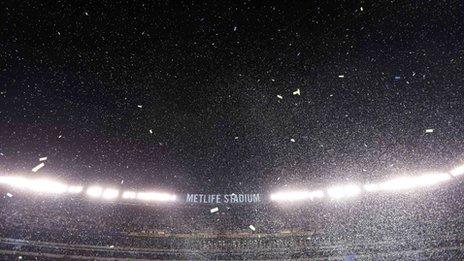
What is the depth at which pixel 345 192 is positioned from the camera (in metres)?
30.4

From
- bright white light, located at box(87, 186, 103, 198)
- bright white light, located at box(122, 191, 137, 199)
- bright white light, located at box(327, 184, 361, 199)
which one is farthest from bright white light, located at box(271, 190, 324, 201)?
Result: bright white light, located at box(87, 186, 103, 198)

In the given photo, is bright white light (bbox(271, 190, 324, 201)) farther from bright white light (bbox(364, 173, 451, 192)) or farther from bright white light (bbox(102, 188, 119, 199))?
bright white light (bbox(102, 188, 119, 199))

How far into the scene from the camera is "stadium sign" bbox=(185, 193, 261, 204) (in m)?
30.0

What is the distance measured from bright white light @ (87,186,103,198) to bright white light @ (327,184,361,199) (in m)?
21.0

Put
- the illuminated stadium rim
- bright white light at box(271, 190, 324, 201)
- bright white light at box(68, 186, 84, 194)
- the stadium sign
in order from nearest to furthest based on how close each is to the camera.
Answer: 1. the illuminated stadium rim
2. bright white light at box(68, 186, 84, 194)
3. the stadium sign
4. bright white light at box(271, 190, 324, 201)

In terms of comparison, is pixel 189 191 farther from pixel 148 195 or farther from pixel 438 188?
pixel 438 188

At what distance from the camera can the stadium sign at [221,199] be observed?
3005cm

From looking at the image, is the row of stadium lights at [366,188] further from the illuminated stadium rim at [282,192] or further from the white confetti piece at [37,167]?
the white confetti piece at [37,167]

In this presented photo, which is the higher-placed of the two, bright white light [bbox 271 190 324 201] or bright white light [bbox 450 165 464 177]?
bright white light [bbox 450 165 464 177]

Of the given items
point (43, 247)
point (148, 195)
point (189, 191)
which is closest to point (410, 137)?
point (189, 191)

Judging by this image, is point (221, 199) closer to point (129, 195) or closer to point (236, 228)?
point (236, 228)

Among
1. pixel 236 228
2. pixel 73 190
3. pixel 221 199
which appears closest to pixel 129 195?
pixel 73 190

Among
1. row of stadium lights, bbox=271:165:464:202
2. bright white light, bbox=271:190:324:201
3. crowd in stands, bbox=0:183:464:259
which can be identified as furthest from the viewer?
bright white light, bbox=271:190:324:201

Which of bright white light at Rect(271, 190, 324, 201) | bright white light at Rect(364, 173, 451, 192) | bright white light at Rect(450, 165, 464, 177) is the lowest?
bright white light at Rect(271, 190, 324, 201)
